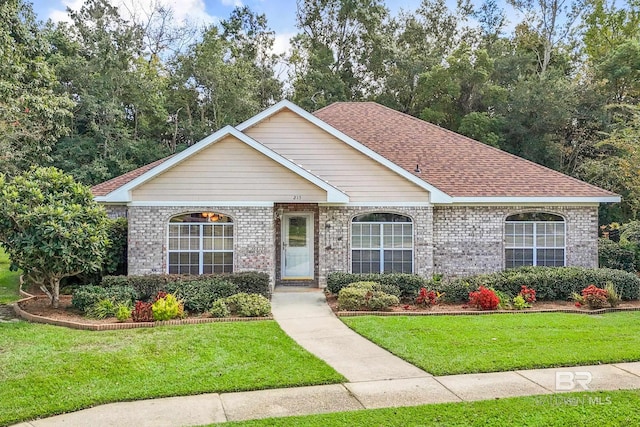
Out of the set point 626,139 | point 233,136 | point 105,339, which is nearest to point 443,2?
point 626,139

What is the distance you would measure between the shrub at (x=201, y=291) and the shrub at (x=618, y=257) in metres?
13.2

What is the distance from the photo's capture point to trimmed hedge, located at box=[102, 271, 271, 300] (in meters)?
12.0

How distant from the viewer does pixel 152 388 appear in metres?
6.50

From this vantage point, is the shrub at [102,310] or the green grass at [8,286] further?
the green grass at [8,286]

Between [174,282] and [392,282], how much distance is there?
5589mm

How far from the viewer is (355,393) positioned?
645 centimetres

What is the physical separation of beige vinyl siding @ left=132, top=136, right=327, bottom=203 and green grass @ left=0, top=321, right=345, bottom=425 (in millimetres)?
4781

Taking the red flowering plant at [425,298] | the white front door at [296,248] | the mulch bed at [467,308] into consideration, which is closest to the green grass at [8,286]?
the white front door at [296,248]

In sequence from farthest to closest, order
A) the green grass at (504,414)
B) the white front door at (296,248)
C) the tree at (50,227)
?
the white front door at (296,248) → the tree at (50,227) → the green grass at (504,414)

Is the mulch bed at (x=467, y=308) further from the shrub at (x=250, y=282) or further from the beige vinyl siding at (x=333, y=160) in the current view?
the beige vinyl siding at (x=333, y=160)

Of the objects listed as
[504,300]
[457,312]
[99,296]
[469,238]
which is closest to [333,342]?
[457,312]

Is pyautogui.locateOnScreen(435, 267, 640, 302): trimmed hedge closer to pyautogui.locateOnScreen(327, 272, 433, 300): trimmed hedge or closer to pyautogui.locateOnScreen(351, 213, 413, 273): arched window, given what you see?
pyautogui.locateOnScreen(327, 272, 433, 300): trimmed hedge

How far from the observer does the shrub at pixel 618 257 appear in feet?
55.7

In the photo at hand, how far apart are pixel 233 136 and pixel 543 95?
822 inches
